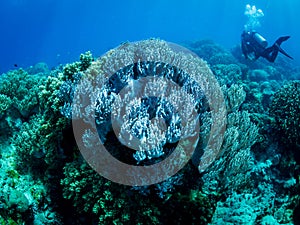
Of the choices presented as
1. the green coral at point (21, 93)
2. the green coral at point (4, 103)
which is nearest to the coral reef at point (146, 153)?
the green coral at point (4, 103)

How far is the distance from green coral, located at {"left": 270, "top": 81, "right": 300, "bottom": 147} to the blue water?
10528 centimetres

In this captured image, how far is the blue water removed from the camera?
112125 mm

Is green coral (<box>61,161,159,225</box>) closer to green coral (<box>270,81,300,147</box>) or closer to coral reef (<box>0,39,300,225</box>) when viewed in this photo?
coral reef (<box>0,39,300,225</box>)

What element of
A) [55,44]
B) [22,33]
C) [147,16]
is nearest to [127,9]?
[147,16]

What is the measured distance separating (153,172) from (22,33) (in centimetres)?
14143

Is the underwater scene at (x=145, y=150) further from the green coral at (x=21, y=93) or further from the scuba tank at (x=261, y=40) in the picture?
the scuba tank at (x=261, y=40)

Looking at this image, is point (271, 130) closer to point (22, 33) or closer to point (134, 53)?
point (134, 53)

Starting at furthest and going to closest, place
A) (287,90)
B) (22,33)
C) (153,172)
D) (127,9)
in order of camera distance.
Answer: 1. (127,9)
2. (22,33)
3. (287,90)
4. (153,172)

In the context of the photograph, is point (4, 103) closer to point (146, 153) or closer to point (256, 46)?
point (146, 153)

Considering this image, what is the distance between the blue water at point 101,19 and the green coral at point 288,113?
345 ft

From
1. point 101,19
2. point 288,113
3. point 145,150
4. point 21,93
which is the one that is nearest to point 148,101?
point 145,150

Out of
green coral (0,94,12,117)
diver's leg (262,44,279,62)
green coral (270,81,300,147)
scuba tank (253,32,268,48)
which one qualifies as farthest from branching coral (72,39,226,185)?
scuba tank (253,32,268,48)

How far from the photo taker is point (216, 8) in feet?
454

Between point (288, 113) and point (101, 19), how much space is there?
484 feet
